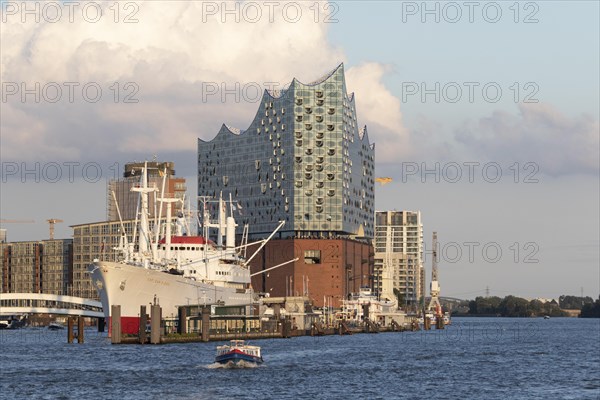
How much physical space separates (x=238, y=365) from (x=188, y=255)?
265ft

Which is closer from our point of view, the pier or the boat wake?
the boat wake

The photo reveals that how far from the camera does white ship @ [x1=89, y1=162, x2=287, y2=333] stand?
16775 centimetres

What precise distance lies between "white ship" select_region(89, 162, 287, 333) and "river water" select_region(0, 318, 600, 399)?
38.1 feet

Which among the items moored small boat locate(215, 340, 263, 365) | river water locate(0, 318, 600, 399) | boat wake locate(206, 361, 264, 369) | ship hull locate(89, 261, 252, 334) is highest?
ship hull locate(89, 261, 252, 334)

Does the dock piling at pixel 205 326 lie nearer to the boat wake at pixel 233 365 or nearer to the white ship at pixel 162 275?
the white ship at pixel 162 275

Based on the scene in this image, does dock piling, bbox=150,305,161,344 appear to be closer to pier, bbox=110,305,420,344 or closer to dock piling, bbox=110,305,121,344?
→ pier, bbox=110,305,420,344

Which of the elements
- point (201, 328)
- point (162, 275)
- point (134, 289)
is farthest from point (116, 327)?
point (162, 275)

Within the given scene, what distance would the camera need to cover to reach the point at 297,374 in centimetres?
11006

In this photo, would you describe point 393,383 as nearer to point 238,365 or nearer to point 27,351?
point 238,365

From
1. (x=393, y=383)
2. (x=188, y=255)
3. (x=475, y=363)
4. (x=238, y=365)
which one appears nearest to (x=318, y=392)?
(x=393, y=383)

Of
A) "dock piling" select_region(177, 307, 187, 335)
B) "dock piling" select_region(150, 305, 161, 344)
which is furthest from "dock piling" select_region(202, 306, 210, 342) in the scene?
"dock piling" select_region(150, 305, 161, 344)

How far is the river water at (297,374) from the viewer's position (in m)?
93.8

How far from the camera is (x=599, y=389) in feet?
335

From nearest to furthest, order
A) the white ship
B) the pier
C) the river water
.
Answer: the river water
the pier
the white ship
